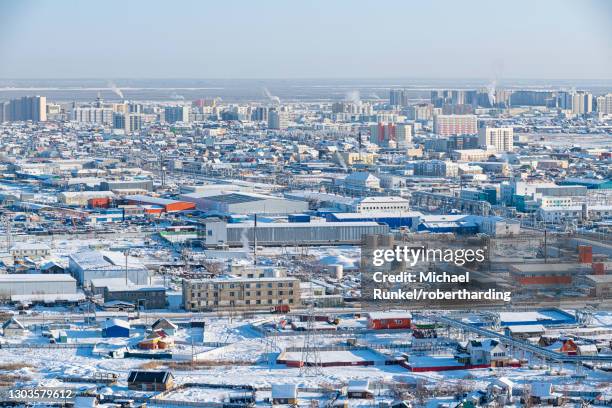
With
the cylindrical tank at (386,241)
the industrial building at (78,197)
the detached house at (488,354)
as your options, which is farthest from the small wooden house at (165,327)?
the industrial building at (78,197)

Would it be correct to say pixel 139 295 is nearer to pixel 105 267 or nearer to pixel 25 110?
pixel 105 267

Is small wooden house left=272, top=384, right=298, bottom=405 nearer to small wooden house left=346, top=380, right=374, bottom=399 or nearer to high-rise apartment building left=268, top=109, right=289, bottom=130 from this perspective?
small wooden house left=346, top=380, right=374, bottom=399

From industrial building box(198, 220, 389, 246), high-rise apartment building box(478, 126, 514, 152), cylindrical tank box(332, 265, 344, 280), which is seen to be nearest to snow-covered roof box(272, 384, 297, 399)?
cylindrical tank box(332, 265, 344, 280)

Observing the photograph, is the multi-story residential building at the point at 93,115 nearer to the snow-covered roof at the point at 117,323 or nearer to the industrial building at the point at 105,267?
the industrial building at the point at 105,267

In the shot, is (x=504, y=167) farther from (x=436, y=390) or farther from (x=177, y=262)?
(x=436, y=390)

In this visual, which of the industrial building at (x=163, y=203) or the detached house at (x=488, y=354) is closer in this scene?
the detached house at (x=488, y=354)
